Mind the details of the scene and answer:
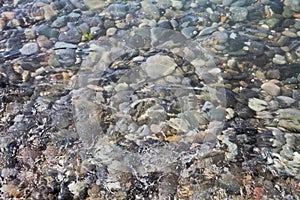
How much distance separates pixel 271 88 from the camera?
255cm

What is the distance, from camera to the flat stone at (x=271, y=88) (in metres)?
2.53

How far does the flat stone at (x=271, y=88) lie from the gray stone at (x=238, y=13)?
2.11 feet

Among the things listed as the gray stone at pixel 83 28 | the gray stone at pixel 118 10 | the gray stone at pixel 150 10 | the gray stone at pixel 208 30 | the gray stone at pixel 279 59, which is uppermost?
the gray stone at pixel 150 10

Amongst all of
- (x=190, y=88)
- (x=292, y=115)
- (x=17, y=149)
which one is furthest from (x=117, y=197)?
(x=292, y=115)

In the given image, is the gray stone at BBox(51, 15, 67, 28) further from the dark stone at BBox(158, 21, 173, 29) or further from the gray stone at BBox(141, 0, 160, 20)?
the dark stone at BBox(158, 21, 173, 29)

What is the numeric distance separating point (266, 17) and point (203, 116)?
39.2 inches

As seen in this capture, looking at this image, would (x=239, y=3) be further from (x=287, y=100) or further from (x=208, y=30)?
(x=287, y=100)

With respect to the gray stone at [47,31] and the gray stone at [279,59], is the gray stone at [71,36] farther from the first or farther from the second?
the gray stone at [279,59]

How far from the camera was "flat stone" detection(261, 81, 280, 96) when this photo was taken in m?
2.53

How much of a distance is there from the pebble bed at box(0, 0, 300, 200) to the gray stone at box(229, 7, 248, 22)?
0.01 m

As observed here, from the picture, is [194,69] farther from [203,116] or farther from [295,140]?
[295,140]

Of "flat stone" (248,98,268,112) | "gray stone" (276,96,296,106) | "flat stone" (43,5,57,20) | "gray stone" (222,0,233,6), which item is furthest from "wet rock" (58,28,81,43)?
"gray stone" (276,96,296,106)

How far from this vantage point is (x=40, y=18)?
126 inches

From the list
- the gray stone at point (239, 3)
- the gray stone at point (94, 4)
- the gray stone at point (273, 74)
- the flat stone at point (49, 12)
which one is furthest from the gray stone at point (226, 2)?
the flat stone at point (49, 12)
